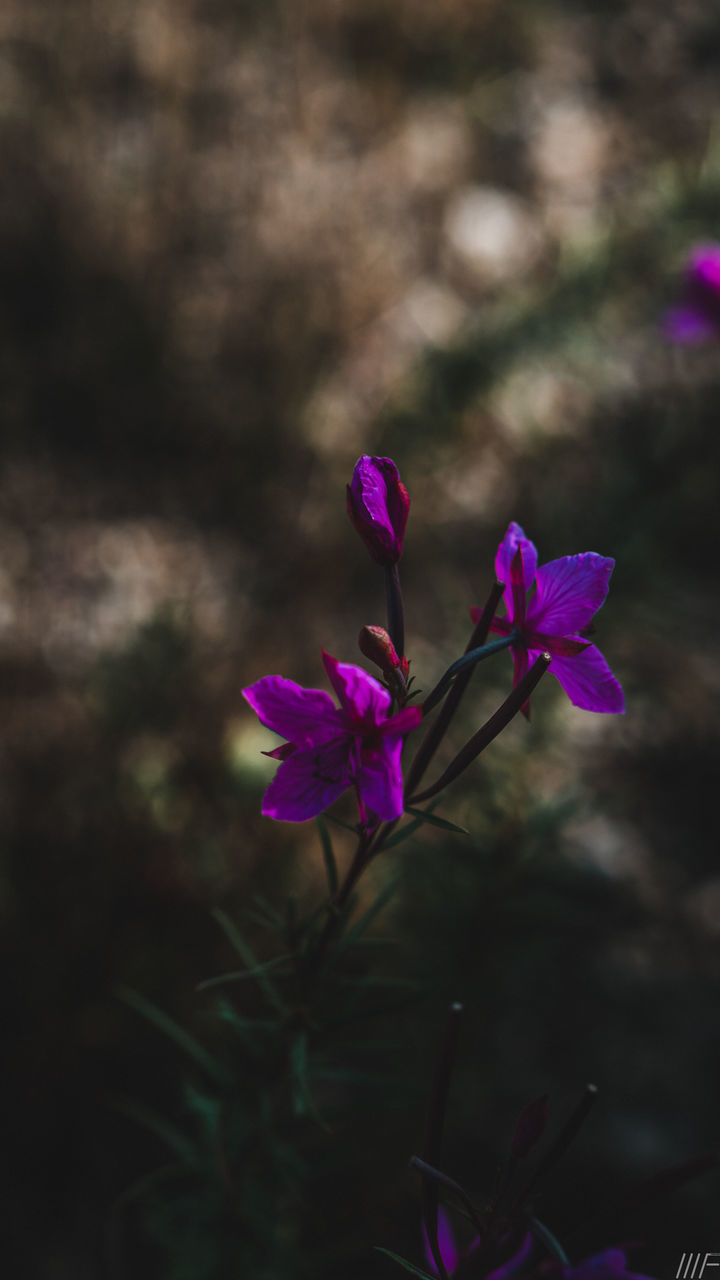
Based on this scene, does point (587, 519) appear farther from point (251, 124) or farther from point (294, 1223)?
point (251, 124)

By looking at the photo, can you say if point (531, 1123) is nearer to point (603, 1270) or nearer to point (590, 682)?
point (603, 1270)

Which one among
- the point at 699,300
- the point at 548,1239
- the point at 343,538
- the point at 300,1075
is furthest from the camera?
the point at 343,538

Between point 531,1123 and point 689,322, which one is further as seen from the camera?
point 689,322

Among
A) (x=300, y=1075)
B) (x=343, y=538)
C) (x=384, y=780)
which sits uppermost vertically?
(x=343, y=538)

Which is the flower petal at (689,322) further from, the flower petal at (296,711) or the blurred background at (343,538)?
the flower petal at (296,711)

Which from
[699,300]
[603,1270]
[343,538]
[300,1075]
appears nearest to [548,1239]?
[603,1270]

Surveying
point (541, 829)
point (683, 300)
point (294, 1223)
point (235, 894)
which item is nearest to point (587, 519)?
point (683, 300)

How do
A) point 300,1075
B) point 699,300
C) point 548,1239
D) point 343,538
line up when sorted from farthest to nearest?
point 343,538 < point 699,300 < point 300,1075 < point 548,1239
